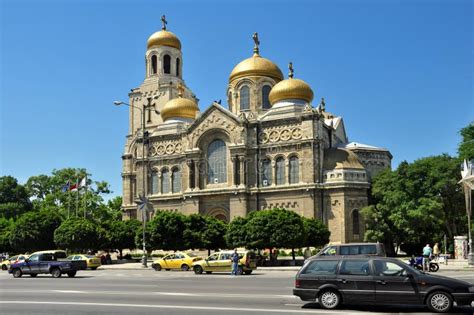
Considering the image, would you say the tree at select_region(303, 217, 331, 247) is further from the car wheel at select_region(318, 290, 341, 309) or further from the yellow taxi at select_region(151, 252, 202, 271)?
the car wheel at select_region(318, 290, 341, 309)

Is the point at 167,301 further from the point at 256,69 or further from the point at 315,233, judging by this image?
the point at 256,69

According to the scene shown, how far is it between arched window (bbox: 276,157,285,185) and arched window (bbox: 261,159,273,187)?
785 millimetres

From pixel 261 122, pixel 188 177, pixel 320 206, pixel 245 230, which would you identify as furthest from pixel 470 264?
pixel 188 177

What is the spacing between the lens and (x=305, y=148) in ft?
199

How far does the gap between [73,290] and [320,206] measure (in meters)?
39.8

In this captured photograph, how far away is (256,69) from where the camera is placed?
70562 mm

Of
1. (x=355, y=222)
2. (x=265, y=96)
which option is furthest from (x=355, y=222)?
(x=265, y=96)

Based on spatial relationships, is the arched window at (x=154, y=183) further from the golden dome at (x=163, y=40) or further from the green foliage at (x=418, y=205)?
the green foliage at (x=418, y=205)

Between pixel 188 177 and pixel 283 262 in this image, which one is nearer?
pixel 283 262

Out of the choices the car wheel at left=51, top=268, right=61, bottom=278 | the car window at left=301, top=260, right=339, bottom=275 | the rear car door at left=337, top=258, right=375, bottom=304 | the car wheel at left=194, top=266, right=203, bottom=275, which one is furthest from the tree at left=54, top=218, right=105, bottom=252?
the rear car door at left=337, top=258, right=375, bottom=304

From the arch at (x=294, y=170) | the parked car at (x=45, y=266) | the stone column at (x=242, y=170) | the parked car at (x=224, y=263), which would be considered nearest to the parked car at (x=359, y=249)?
the parked car at (x=224, y=263)

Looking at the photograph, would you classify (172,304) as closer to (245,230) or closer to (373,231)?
(245,230)

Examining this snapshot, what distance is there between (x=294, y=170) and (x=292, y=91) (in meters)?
9.00

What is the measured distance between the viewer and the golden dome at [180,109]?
71688mm
